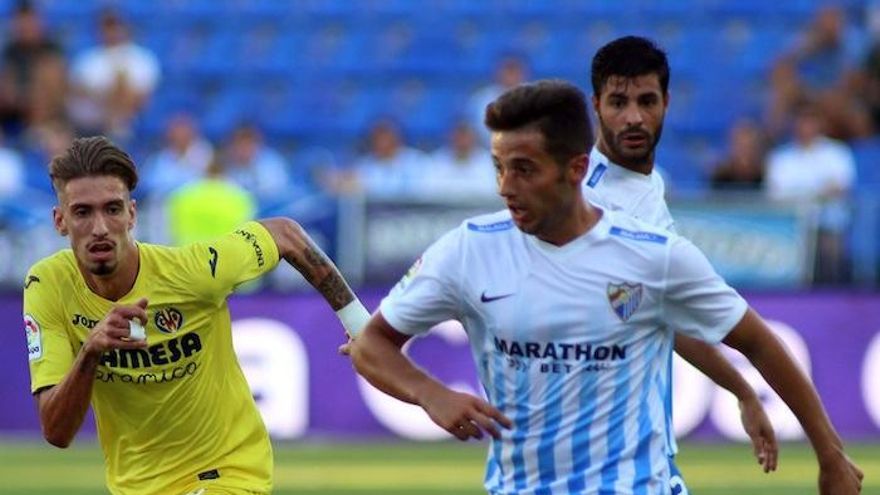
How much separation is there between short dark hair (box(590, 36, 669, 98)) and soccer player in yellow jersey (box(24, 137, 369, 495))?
4.60 ft

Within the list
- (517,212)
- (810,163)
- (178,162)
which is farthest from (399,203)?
(517,212)

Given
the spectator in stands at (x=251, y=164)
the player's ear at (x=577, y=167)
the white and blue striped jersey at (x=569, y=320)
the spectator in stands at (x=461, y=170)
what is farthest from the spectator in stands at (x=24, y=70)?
the player's ear at (x=577, y=167)

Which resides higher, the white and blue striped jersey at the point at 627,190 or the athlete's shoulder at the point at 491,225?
the white and blue striped jersey at the point at 627,190

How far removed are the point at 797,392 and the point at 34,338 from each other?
2.62 m

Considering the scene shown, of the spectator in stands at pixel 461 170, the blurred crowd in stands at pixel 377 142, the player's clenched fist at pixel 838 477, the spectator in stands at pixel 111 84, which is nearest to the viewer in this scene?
the player's clenched fist at pixel 838 477

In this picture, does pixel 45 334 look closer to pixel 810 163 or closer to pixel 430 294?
pixel 430 294

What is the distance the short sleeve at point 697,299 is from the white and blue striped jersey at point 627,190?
1.18m

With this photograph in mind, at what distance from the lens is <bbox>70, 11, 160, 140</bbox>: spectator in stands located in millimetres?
18375

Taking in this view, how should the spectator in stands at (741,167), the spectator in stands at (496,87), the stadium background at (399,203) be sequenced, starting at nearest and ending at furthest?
1. the stadium background at (399,203)
2. the spectator in stands at (741,167)
3. the spectator in stands at (496,87)

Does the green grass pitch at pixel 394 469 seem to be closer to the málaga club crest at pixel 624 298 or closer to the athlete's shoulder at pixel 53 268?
the athlete's shoulder at pixel 53 268

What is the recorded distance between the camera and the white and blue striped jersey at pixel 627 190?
6840 millimetres

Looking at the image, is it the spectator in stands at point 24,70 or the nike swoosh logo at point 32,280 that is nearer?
the nike swoosh logo at point 32,280

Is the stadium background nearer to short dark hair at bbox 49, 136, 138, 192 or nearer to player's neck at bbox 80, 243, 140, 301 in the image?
player's neck at bbox 80, 243, 140, 301

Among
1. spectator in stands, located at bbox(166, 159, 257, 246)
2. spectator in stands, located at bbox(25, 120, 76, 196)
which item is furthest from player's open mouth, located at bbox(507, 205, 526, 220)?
spectator in stands, located at bbox(25, 120, 76, 196)
